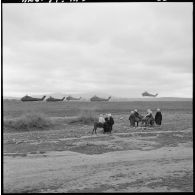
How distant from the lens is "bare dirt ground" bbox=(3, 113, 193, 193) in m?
10.9

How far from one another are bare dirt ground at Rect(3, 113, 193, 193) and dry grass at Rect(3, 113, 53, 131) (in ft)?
15.1

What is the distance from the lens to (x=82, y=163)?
45.7 feet

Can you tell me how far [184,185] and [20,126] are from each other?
16.3 meters

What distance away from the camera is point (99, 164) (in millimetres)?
13766

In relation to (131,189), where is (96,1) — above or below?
above

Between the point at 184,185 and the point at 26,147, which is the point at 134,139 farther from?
the point at 184,185

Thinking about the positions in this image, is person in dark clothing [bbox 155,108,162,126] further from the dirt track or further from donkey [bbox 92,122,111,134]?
the dirt track

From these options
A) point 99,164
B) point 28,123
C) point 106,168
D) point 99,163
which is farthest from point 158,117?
point 106,168

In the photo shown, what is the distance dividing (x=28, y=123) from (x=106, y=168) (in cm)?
1366

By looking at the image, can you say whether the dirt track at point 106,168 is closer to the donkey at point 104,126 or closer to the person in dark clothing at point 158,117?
the donkey at point 104,126

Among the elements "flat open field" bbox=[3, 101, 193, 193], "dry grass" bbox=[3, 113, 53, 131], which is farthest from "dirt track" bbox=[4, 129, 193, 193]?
"dry grass" bbox=[3, 113, 53, 131]

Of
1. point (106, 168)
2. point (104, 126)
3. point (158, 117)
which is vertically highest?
point (158, 117)

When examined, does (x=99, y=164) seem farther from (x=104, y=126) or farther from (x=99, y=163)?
(x=104, y=126)

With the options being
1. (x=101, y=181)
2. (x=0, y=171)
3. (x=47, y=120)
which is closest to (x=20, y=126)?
(x=47, y=120)
